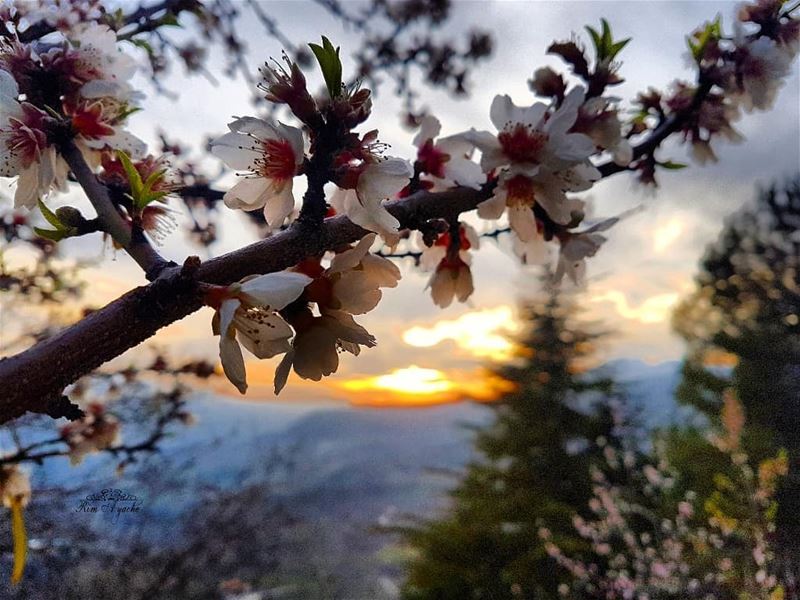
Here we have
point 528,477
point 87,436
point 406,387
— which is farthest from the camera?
point 528,477

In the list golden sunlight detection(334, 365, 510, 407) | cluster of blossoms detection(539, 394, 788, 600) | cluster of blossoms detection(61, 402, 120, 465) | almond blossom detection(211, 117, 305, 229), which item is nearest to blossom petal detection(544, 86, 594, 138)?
almond blossom detection(211, 117, 305, 229)

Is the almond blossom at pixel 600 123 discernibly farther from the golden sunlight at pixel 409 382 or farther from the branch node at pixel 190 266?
the golden sunlight at pixel 409 382

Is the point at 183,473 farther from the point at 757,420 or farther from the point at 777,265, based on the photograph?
the point at 777,265

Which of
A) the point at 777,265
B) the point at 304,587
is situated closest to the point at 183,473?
the point at 304,587

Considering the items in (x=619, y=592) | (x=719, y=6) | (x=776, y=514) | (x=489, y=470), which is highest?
(x=719, y=6)

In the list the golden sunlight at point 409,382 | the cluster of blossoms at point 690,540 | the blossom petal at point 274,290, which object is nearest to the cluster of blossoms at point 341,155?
the blossom petal at point 274,290

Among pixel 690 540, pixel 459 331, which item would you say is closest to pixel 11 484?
pixel 459 331

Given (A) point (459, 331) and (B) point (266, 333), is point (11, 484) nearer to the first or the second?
(B) point (266, 333)
